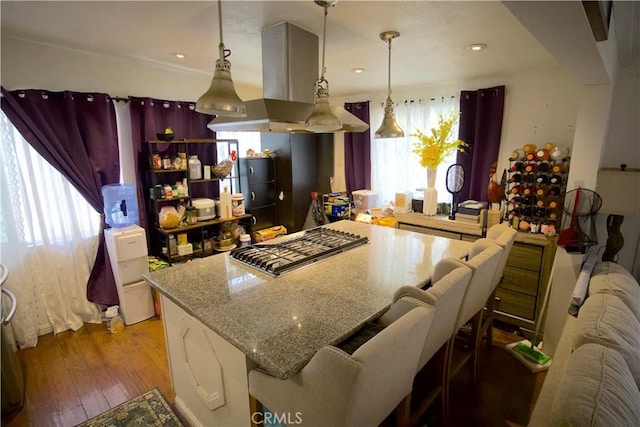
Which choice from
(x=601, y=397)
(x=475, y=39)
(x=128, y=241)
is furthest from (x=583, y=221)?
(x=128, y=241)

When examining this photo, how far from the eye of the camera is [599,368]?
1097 mm

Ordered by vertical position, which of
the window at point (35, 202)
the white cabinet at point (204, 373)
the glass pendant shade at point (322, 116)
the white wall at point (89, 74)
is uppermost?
the white wall at point (89, 74)

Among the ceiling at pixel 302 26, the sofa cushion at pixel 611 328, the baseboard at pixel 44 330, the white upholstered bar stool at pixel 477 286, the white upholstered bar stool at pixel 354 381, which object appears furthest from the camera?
the baseboard at pixel 44 330

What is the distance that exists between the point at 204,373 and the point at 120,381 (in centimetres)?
107

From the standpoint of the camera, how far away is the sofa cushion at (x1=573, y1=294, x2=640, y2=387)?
51.0 inches

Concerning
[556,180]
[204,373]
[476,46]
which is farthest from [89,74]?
[556,180]

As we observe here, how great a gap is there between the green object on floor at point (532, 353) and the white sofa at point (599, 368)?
655mm

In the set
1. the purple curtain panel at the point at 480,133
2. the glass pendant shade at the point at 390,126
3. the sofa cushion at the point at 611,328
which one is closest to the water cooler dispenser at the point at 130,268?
the glass pendant shade at the point at 390,126

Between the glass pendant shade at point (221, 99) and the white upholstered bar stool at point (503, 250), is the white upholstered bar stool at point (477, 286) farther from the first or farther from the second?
the glass pendant shade at point (221, 99)

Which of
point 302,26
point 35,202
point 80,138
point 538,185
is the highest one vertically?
point 302,26

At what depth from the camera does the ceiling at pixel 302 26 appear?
165cm

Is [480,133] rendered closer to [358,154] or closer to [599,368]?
[358,154]

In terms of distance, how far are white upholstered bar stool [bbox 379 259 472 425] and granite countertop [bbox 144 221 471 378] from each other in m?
0.18

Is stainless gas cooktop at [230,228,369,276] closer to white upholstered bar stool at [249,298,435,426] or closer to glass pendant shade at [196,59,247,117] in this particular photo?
white upholstered bar stool at [249,298,435,426]
